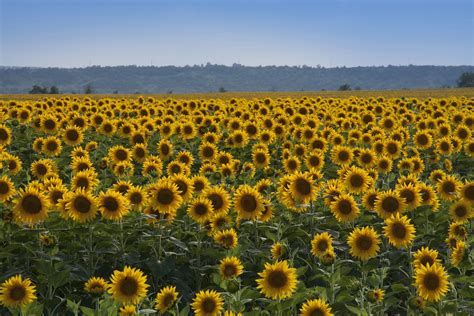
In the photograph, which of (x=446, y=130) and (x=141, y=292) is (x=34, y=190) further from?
(x=446, y=130)

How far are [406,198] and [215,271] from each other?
3094mm

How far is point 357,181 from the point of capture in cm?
964

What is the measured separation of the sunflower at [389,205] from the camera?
816cm

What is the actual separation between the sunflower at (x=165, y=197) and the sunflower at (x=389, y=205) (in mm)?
2797

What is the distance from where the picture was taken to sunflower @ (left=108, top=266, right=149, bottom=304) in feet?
18.5

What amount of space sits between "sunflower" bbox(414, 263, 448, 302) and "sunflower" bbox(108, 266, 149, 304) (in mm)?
2866

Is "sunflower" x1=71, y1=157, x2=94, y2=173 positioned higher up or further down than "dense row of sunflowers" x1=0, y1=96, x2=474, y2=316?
higher up

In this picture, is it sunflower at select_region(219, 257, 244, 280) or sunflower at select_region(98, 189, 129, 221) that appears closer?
sunflower at select_region(219, 257, 244, 280)

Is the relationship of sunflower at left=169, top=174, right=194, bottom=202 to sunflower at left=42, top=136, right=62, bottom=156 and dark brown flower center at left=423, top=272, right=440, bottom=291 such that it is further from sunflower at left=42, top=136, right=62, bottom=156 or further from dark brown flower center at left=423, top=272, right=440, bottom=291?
sunflower at left=42, top=136, right=62, bottom=156

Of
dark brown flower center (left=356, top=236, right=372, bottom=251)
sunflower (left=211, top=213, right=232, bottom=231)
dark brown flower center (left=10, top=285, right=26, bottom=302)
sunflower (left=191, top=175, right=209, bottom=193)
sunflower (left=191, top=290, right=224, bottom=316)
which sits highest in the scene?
sunflower (left=191, top=175, right=209, bottom=193)

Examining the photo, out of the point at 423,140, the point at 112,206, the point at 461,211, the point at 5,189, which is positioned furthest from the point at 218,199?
the point at 423,140

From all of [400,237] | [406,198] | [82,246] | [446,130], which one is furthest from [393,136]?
[82,246]

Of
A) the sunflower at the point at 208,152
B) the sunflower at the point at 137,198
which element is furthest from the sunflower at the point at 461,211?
the sunflower at the point at 208,152

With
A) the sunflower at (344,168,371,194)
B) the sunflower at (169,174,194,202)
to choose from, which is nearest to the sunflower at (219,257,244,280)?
the sunflower at (169,174,194,202)
